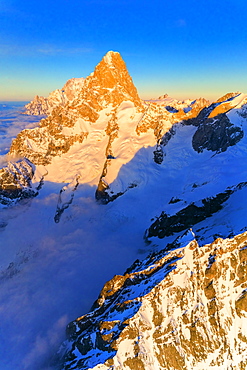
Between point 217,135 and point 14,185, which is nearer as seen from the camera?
point 217,135

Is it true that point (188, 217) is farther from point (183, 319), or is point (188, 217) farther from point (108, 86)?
point (108, 86)

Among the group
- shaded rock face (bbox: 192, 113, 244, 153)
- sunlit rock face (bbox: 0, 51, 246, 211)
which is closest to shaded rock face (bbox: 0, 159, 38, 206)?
sunlit rock face (bbox: 0, 51, 246, 211)

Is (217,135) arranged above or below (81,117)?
below

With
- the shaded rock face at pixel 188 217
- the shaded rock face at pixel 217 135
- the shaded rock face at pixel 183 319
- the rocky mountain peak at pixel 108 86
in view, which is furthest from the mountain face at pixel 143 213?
the rocky mountain peak at pixel 108 86

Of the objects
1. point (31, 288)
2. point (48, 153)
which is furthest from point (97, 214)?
point (48, 153)

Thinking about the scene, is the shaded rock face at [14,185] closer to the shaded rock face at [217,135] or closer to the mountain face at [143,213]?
the mountain face at [143,213]

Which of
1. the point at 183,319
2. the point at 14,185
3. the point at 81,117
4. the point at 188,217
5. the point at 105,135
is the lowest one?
the point at 14,185

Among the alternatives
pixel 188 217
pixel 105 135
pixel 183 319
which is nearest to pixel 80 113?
pixel 105 135
